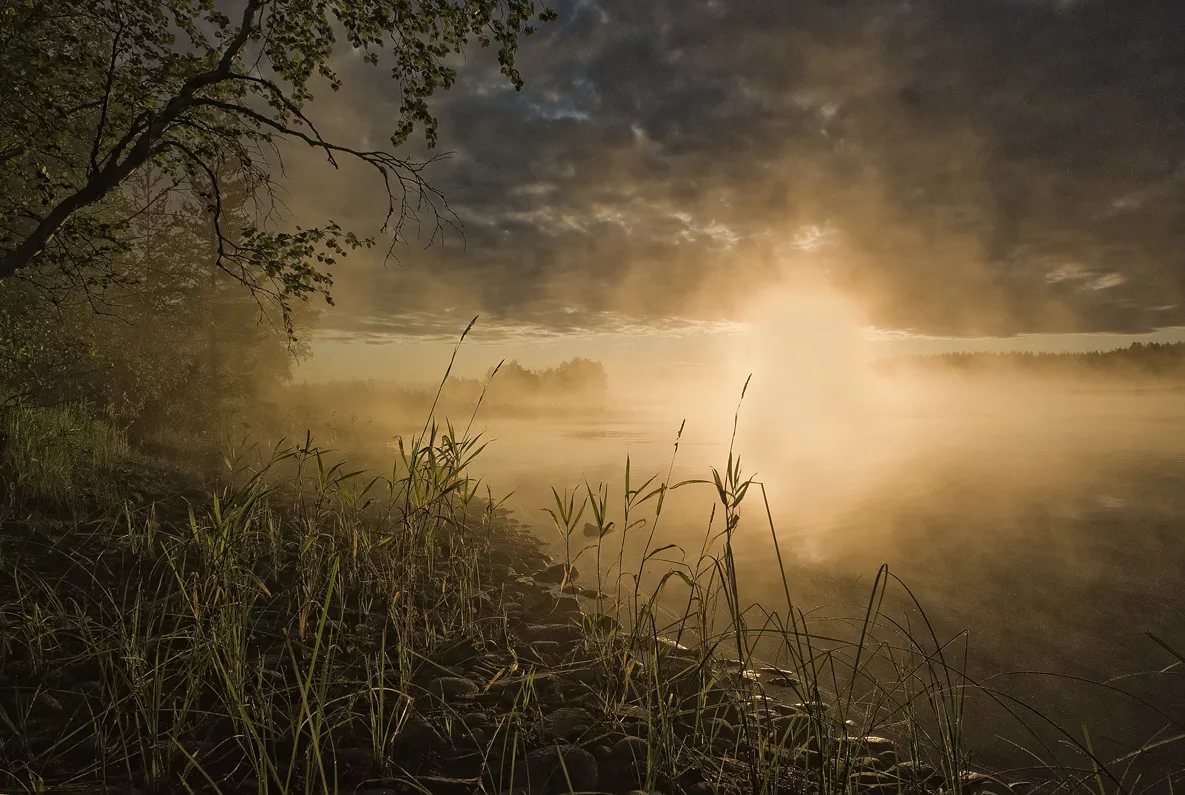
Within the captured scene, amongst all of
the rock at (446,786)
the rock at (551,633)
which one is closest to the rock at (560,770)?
the rock at (446,786)

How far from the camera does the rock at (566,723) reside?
368cm

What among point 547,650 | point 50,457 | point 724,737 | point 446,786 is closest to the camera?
point 446,786

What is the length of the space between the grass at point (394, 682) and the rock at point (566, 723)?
0.18 feet

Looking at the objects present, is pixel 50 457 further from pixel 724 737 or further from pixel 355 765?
pixel 724 737

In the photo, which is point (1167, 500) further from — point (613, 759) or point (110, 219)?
point (110, 219)

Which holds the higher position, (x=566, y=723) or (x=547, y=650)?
(x=566, y=723)

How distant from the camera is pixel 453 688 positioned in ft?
13.7

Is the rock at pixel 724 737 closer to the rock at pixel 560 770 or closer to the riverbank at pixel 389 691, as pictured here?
the riverbank at pixel 389 691

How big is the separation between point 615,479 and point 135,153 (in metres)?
18.5

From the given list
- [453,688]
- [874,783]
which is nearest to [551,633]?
[453,688]

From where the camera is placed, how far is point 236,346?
25.5 metres

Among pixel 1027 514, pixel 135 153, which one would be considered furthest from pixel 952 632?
pixel 135 153

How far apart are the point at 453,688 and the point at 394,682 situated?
415mm

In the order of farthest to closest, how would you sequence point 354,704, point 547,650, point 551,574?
point 551,574 < point 547,650 < point 354,704
